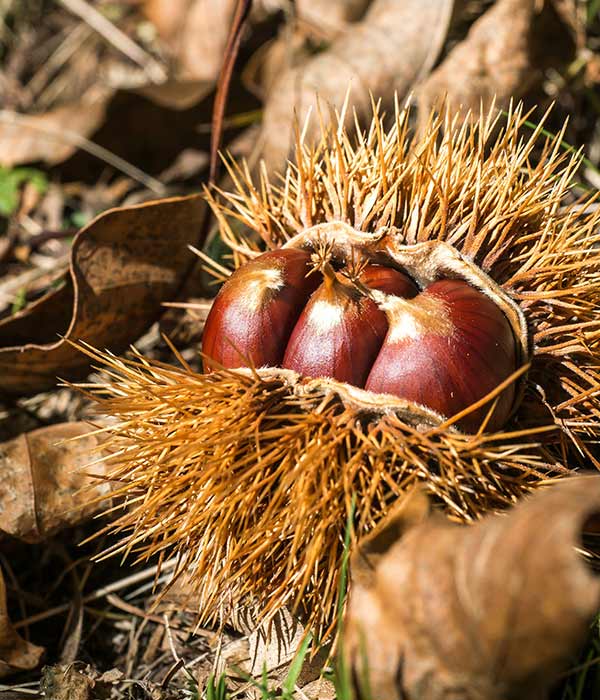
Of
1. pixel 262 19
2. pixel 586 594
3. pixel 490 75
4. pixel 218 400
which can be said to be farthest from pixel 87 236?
pixel 262 19

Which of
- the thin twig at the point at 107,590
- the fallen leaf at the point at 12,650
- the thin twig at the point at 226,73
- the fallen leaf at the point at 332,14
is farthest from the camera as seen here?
the fallen leaf at the point at 332,14

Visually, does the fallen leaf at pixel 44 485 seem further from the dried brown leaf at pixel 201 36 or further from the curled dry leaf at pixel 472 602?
the dried brown leaf at pixel 201 36

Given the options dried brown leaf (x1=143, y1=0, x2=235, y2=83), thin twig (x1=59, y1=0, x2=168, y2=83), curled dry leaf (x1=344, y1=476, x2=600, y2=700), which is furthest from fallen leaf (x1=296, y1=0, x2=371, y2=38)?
curled dry leaf (x1=344, y1=476, x2=600, y2=700)

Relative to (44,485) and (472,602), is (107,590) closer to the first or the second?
(44,485)

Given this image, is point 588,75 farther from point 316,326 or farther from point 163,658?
point 163,658

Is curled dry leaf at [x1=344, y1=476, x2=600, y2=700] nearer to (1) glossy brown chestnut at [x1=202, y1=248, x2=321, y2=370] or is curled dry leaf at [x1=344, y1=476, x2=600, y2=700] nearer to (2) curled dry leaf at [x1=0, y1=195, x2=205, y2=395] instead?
(1) glossy brown chestnut at [x1=202, y1=248, x2=321, y2=370]

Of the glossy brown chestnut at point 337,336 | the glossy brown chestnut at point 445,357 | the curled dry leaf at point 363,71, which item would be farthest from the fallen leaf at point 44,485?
the curled dry leaf at point 363,71
